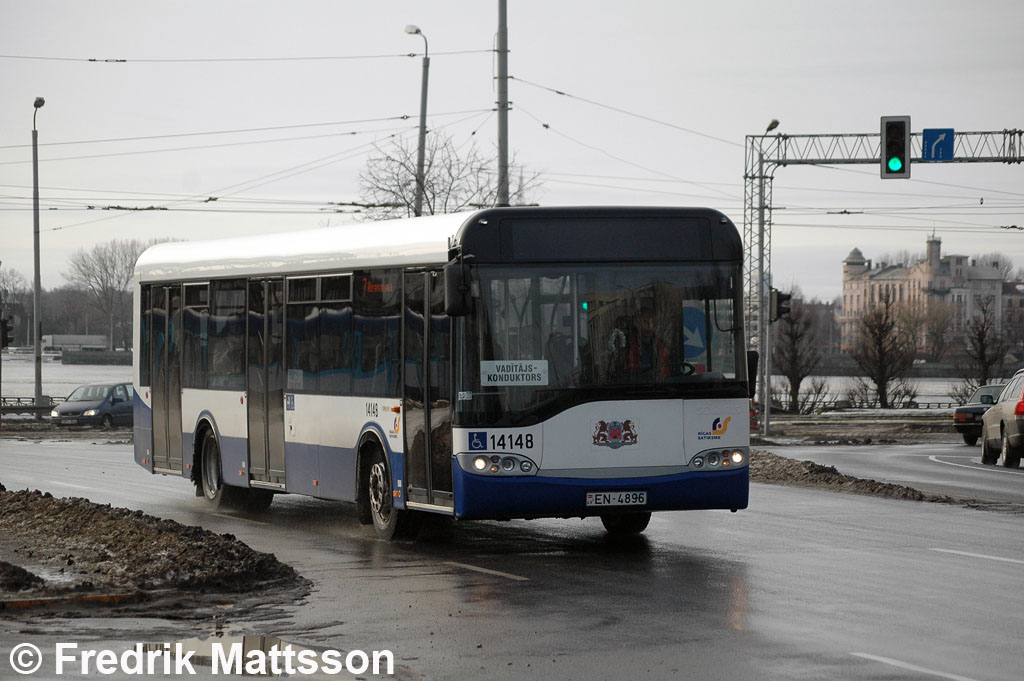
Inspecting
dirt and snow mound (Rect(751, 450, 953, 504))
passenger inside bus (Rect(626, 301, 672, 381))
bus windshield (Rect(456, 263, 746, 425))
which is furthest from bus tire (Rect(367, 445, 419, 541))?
dirt and snow mound (Rect(751, 450, 953, 504))

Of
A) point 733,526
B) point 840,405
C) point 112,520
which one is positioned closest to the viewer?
point 112,520

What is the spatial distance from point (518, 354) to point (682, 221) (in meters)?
1.90

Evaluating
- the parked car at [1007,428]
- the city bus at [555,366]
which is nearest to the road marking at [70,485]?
the city bus at [555,366]

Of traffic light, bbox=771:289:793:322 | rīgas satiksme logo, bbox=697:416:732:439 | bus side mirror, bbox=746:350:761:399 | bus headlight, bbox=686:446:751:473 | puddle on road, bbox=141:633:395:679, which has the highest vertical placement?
traffic light, bbox=771:289:793:322

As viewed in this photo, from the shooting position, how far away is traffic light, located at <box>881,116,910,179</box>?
30.3 metres

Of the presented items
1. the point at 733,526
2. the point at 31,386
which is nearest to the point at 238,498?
the point at 733,526

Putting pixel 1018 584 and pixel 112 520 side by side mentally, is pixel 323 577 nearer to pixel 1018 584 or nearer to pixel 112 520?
pixel 112 520

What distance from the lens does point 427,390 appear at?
45.3 ft

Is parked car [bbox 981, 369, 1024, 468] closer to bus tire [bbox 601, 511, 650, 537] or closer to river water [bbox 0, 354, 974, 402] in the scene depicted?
bus tire [bbox 601, 511, 650, 537]

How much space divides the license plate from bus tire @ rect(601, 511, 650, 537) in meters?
2.05

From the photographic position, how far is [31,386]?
8588cm

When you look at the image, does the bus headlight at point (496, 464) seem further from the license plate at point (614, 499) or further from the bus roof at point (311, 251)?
the bus roof at point (311, 251)

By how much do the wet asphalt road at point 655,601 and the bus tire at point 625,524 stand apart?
0.78ft

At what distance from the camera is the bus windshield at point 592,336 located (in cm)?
1312
